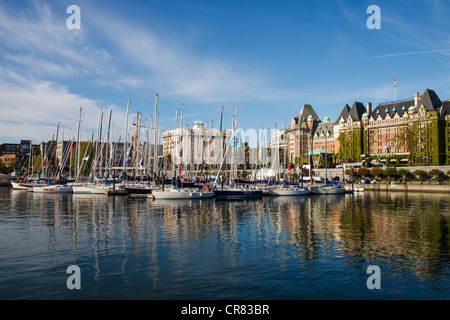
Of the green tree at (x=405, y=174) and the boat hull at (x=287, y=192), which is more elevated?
the green tree at (x=405, y=174)

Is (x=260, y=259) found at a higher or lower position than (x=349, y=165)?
lower

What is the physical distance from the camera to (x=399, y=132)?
16812 centimetres

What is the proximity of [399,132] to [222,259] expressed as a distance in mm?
168543

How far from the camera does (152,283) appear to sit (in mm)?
18406

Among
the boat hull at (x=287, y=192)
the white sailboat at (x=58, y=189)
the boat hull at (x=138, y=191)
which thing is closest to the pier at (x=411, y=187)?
the boat hull at (x=287, y=192)

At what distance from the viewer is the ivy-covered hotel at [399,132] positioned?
472 feet

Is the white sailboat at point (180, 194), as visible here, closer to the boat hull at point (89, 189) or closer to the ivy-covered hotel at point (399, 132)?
the boat hull at point (89, 189)

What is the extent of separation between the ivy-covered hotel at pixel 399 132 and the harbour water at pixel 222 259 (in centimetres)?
8921

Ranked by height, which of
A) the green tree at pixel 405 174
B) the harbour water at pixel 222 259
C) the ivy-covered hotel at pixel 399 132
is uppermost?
the ivy-covered hotel at pixel 399 132

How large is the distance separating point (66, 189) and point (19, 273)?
75126mm

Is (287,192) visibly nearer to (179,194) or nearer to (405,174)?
(179,194)
